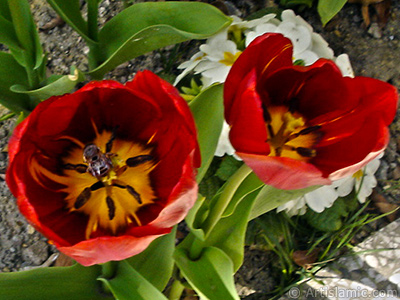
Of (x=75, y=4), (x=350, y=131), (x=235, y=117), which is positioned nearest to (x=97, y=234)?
(x=235, y=117)

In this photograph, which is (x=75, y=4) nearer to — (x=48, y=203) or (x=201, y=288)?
(x=48, y=203)

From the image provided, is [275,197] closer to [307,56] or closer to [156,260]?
[156,260]

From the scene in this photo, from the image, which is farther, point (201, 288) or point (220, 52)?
point (220, 52)

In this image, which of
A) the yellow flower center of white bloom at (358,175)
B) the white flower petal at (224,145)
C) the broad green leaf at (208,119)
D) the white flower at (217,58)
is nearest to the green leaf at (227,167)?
the white flower petal at (224,145)

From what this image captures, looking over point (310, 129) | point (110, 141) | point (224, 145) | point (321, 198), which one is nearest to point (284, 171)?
point (310, 129)

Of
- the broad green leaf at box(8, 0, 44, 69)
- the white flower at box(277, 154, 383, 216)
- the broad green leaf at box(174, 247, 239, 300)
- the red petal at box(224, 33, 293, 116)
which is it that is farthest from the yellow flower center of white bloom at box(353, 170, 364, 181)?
the broad green leaf at box(8, 0, 44, 69)

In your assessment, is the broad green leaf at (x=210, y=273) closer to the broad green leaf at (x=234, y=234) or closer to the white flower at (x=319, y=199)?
the broad green leaf at (x=234, y=234)

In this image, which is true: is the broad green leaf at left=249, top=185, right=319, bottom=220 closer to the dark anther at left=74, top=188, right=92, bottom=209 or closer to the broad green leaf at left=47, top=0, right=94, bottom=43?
the dark anther at left=74, top=188, right=92, bottom=209
